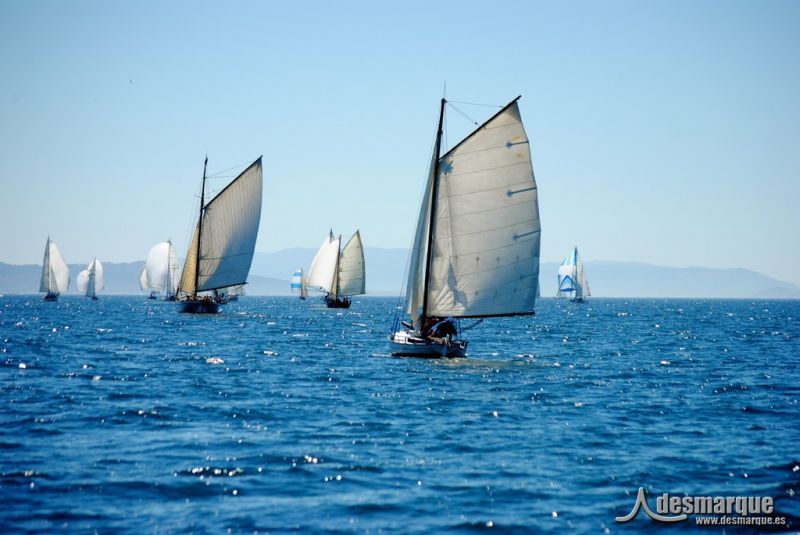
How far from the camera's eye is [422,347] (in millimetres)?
46344

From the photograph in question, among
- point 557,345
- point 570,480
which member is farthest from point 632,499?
point 557,345

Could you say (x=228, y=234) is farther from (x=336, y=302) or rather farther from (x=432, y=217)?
(x=336, y=302)

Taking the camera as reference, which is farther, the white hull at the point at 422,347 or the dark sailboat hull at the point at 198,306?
the dark sailboat hull at the point at 198,306

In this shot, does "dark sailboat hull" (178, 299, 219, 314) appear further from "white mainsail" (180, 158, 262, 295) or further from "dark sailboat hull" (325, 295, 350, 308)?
"dark sailboat hull" (325, 295, 350, 308)

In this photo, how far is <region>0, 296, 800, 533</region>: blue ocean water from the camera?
54.6 ft

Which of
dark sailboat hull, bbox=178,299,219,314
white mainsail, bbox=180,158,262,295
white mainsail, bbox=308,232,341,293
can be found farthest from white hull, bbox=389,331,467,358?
white mainsail, bbox=308,232,341,293

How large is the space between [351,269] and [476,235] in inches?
4435

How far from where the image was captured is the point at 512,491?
18344 millimetres

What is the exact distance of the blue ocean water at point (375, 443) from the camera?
16.7 m

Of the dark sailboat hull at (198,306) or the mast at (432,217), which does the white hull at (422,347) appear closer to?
the mast at (432,217)

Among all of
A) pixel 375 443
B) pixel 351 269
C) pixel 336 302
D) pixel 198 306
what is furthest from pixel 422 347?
pixel 336 302

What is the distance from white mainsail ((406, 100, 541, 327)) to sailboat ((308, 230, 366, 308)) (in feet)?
348

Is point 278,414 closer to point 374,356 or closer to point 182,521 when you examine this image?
point 182,521

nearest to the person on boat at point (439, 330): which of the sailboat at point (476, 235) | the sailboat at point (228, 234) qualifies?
the sailboat at point (476, 235)
